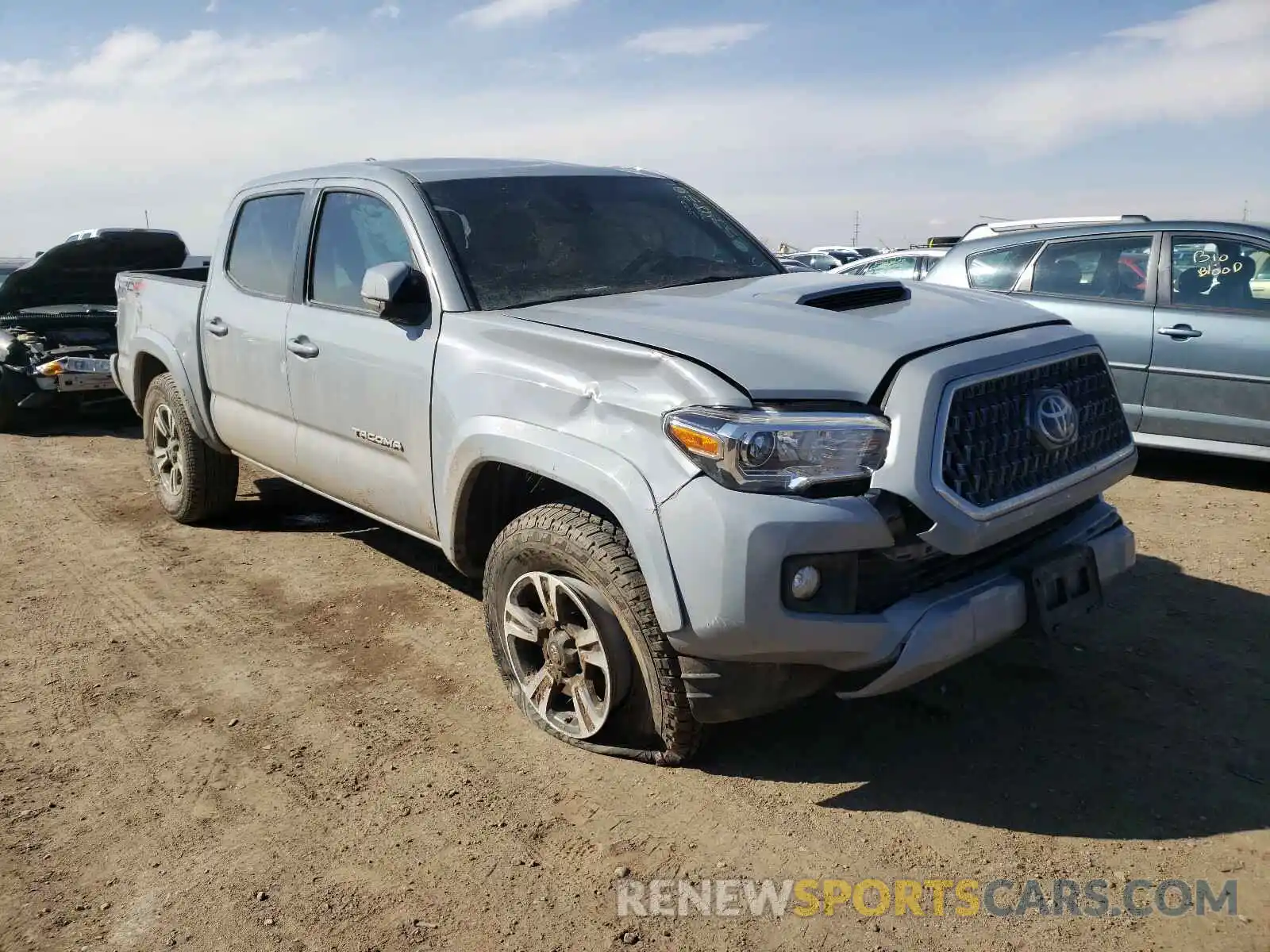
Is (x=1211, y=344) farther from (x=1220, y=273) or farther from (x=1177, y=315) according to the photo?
(x=1220, y=273)

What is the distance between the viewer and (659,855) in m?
2.85

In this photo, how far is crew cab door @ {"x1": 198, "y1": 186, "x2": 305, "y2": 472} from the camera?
4789 mm

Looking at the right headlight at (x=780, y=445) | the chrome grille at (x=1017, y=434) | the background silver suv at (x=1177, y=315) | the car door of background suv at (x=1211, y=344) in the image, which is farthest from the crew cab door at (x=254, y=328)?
the car door of background suv at (x=1211, y=344)

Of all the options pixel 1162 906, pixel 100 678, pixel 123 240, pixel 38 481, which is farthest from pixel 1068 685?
pixel 123 240

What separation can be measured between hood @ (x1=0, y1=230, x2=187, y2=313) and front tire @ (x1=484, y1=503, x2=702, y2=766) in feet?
25.0

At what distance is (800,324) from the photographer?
10.4 ft

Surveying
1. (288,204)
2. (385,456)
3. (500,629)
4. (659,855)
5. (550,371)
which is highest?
(288,204)

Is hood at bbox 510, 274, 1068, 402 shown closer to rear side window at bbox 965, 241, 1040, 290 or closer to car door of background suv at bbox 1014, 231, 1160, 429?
car door of background suv at bbox 1014, 231, 1160, 429

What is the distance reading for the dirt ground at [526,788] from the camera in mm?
2623

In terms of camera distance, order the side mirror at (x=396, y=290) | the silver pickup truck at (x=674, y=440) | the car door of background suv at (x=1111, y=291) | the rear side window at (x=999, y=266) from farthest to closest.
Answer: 1. the rear side window at (x=999, y=266)
2. the car door of background suv at (x=1111, y=291)
3. the side mirror at (x=396, y=290)
4. the silver pickup truck at (x=674, y=440)

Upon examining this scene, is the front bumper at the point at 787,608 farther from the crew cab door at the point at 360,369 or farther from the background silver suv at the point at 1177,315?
the background silver suv at the point at 1177,315

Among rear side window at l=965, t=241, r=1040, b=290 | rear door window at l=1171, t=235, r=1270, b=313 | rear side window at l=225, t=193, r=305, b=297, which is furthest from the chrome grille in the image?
rear side window at l=965, t=241, r=1040, b=290

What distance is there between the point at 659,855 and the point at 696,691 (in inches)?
17.6

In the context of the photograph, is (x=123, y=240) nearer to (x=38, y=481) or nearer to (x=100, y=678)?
(x=38, y=481)
